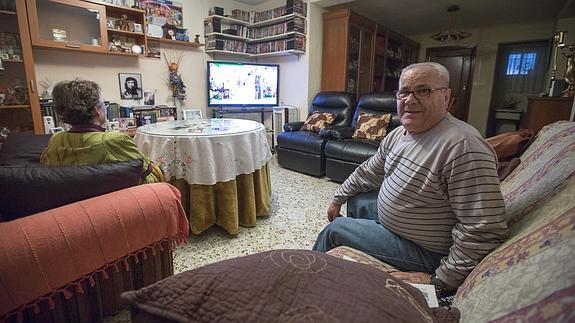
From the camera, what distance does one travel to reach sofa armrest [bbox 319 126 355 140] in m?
3.26

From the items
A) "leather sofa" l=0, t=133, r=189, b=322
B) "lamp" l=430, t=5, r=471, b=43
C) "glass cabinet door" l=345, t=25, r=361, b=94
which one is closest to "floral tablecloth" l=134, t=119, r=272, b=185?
"leather sofa" l=0, t=133, r=189, b=322

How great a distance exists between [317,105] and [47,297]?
11.6 ft

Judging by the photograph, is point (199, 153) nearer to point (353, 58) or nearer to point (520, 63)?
point (353, 58)

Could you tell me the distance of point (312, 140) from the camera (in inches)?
132

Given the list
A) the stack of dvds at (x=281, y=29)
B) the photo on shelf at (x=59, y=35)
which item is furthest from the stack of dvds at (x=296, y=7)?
the photo on shelf at (x=59, y=35)

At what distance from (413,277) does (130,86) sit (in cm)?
382

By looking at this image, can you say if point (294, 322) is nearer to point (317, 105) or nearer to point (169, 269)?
point (169, 269)

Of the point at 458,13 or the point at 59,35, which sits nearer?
the point at 59,35

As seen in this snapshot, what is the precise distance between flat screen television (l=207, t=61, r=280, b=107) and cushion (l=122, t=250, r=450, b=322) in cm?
395

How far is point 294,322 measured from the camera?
0.36 meters

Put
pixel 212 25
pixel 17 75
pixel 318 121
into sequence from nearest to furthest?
pixel 17 75 < pixel 318 121 < pixel 212 25

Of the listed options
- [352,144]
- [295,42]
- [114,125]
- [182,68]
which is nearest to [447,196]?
[352,144]

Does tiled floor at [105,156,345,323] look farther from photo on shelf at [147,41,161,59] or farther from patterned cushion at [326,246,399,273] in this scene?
photo on shelf at [147,41,161,59]

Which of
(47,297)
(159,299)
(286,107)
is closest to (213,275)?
(159,299)
